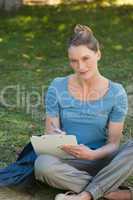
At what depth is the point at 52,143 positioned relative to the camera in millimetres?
3820

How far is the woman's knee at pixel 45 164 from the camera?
3846 millimetres

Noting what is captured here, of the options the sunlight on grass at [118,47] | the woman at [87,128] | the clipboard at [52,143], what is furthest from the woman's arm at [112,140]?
the sunlight on grass at [118,47]

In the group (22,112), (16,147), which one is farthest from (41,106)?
(16,147)

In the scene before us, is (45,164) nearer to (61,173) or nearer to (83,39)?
(61,173)

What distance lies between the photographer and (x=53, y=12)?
1116cm

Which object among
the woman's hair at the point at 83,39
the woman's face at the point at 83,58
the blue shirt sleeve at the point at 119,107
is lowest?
the blue shirt sleeve at the point at 119,107

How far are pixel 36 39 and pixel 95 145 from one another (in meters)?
5.37

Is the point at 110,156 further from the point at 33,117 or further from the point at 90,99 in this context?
the point at 33,117

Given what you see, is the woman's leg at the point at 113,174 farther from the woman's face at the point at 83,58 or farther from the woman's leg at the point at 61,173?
the woman's face at the point at 83,58

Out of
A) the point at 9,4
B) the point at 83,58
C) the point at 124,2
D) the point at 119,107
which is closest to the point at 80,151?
the point at 119,107

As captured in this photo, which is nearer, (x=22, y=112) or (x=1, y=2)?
(x=22, y=112)

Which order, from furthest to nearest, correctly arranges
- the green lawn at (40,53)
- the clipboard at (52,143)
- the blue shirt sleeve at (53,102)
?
the green lawn at (40,53)
the blue shirt sleeve at (53,102)
the clipboard at (52,143)

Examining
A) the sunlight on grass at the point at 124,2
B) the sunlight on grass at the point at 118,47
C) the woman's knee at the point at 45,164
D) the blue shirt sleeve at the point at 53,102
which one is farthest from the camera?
the sunlight on grass at the point at 124,2

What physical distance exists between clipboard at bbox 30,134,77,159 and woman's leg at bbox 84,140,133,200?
0.85 feet
